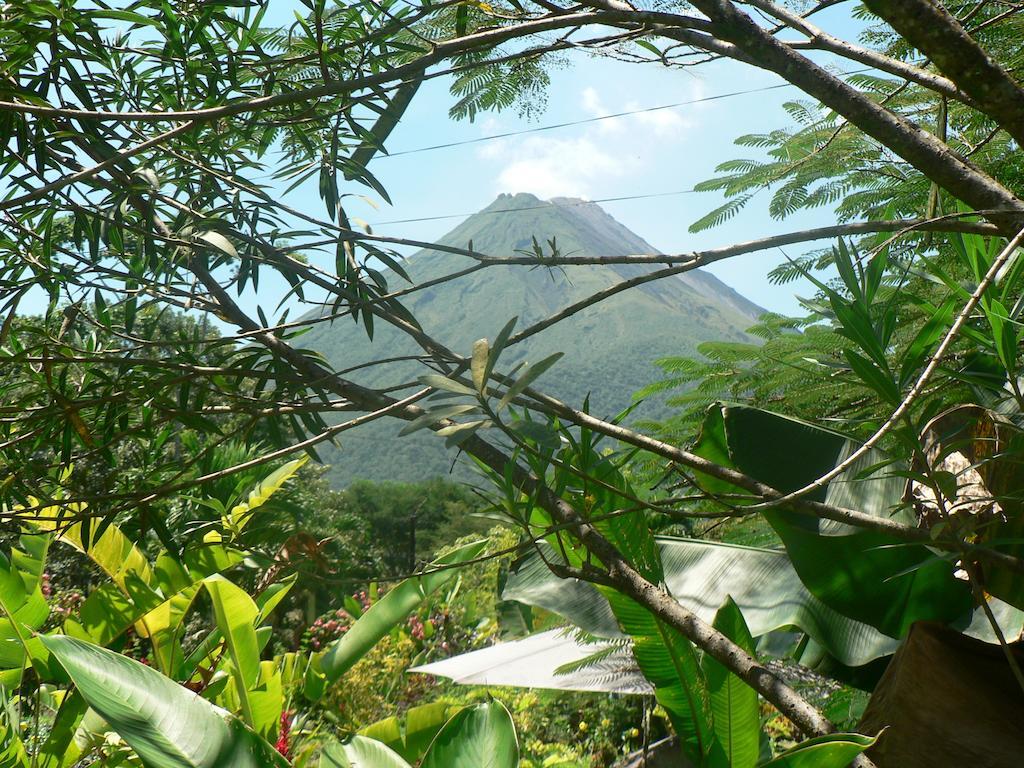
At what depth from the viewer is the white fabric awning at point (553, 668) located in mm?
3316

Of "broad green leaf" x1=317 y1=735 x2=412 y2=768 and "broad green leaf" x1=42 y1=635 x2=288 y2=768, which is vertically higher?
"broad green leaf" x1=42 y1=635 x2=288 y2=768

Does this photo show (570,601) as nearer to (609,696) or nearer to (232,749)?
(232,749)

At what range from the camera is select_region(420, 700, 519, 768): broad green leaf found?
5.21 ft

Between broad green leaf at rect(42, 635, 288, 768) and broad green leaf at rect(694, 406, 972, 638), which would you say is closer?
broad green leaf at rect(42, 635, 288, 768)

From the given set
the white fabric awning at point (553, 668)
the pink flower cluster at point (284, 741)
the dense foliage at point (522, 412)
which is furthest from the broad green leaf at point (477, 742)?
the white fabric awning at point (553, 668)

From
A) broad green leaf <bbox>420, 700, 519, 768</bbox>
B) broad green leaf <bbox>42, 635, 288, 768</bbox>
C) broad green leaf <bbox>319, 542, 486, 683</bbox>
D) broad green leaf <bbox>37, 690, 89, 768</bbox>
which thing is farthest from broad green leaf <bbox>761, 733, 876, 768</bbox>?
broad green leaf <bbox>37, 690, 89, 768</bbox>

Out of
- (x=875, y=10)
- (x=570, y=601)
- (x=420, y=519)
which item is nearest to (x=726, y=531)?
(x=570, y=601)

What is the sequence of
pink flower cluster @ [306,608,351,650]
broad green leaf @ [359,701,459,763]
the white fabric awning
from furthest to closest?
pink flower cluster @ [306,608,351,650], the white fabric awning, broad green leaf @ [359,701,459,763]

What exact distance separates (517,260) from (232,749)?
1188 millimetres

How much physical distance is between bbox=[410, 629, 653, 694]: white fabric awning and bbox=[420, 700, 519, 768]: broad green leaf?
61.9 inches

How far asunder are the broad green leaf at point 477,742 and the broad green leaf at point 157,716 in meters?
0.37

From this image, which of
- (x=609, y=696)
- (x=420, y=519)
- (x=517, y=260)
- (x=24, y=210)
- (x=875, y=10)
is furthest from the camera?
(x=420, y=519)

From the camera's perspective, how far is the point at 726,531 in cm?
338

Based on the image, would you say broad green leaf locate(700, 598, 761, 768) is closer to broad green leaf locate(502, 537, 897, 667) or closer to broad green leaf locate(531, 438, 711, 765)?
broad green leaf locate(531, 438, 711, 765)
